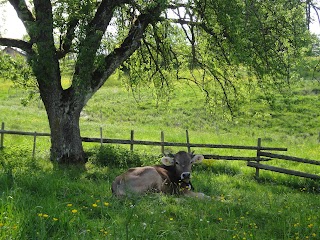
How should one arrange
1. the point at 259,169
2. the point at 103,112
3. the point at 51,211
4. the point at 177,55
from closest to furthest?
the point at 51,211, the point at 259,169, the point at 177,55, the point at 103,112

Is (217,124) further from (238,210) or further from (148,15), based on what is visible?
(238,210)

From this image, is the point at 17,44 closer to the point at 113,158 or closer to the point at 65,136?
the point at 65,136

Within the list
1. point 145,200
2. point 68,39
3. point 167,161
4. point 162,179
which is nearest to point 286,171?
point 167,161

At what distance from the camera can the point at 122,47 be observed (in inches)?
568

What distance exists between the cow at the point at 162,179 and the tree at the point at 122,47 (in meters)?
3.65

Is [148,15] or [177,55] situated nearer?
[148,15]

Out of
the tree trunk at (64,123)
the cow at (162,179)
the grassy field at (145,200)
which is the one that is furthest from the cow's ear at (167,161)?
the tree trunk at (64,123)

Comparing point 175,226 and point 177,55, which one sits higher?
point 177,55

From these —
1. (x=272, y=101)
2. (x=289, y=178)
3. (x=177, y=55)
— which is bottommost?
(x=289, y=178)

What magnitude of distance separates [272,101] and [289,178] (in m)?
2.70

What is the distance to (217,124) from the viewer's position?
33469 mm

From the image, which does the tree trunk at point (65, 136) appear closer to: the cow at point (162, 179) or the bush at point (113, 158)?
the bush at point (113, 158)

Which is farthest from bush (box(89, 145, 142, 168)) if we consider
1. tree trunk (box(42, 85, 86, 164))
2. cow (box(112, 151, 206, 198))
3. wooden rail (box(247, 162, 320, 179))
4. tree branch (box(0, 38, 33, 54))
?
Answer: cow (box(112, 151, 206, 198))

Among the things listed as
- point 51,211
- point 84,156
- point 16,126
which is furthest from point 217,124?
point 51,211
